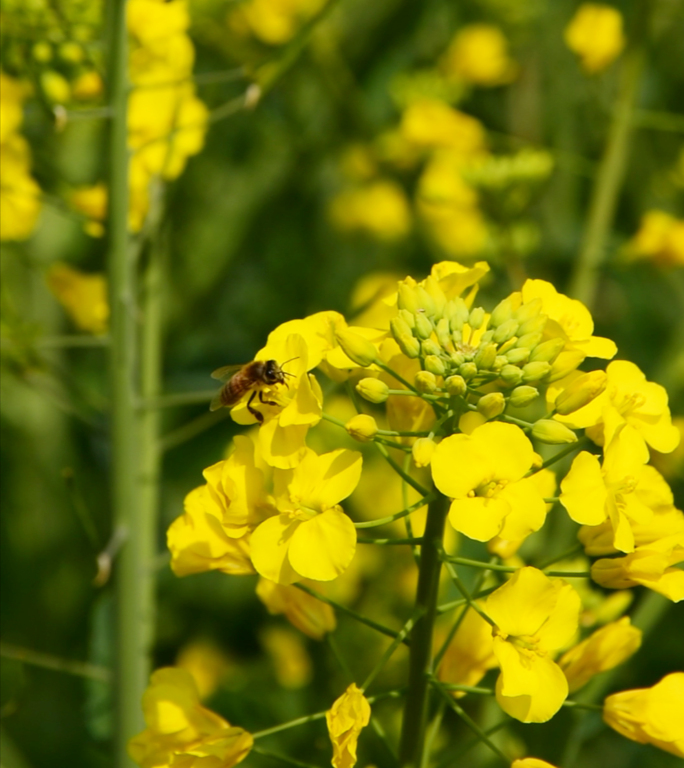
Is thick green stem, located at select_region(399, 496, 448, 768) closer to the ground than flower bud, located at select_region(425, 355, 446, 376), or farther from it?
closer to the ground

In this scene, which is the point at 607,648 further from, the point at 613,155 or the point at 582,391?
the point at 613,155

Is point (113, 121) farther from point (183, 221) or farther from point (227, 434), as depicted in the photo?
point (183, 221)

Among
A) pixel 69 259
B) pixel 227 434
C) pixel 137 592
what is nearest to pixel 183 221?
pixel 69 259

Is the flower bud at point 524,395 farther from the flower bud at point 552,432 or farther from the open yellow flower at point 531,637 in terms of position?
the open yellow flower at point 531,637

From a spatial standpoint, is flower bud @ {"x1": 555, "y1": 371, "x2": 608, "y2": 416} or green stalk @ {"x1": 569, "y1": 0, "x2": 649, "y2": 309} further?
green stalk @ {"x1": 569, "y1": 0, "x2": 649, "y2": 309}

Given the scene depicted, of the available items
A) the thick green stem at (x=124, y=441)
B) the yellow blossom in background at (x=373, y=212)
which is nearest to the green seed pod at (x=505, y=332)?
the thick green stem at (x=124, y=441)

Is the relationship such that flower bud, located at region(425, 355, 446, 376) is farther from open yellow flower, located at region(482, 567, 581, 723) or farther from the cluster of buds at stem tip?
open yellow flower, located at region(482, 567, 581, 723)

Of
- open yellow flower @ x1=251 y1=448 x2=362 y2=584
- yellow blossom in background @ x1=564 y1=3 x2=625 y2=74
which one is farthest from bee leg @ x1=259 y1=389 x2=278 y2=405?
yellow blossom in background @ x1=564 y1=3 x2=625 y2=74

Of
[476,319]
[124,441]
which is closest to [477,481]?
[476,319]
